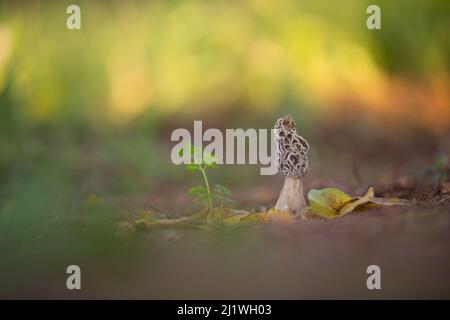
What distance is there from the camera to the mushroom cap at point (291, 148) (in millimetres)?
2018

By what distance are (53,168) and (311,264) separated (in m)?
1.66

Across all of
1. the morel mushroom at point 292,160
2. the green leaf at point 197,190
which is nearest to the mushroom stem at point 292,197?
the morel mushroom at point 292,160

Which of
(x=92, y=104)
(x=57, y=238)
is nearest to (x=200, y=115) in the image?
(x=92, y=104)

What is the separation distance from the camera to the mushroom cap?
202 cm

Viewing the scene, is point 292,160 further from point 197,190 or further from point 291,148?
point 197,190

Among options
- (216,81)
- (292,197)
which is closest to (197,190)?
(292,197)

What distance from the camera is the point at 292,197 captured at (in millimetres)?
2029

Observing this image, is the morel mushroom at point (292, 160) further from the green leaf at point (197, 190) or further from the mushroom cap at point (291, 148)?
the green leaf at point (197, 190)

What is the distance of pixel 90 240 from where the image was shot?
1639 millimetres

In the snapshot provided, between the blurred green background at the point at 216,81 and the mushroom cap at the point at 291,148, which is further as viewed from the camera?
the blurred green background at the point at 216,81

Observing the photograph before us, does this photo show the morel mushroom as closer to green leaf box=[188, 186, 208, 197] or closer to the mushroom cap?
the mushroom cap

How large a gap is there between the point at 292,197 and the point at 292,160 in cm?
12

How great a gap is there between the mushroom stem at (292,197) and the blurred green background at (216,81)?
0.99 meters

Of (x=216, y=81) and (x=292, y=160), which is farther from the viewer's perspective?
(x=216, y=81)
